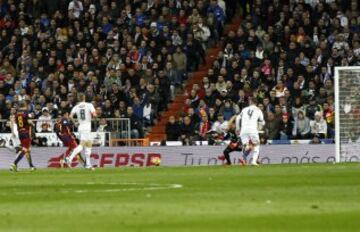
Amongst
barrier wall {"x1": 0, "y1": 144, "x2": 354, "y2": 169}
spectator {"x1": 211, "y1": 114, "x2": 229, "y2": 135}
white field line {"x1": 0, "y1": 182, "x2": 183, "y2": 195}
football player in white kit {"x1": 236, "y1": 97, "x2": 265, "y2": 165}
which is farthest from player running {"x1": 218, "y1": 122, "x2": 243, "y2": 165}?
white field line {"x1": 0, "y1": 182, "x2": 183, "y2": 195}

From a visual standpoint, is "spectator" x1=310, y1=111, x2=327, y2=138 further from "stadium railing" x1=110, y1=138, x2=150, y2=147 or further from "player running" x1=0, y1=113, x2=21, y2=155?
"player running" x1=0, y1=113, x2=21, y2=155

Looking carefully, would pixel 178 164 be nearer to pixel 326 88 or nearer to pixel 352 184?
pixel 326 88

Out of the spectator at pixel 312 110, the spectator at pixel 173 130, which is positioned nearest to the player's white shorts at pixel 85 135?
the spectator at pixel 173 130

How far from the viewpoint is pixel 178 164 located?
37344 mm

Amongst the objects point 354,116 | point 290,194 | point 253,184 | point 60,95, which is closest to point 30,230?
point 290,194

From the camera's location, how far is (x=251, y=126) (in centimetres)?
3394

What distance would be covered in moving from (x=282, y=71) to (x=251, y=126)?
5.58 metres

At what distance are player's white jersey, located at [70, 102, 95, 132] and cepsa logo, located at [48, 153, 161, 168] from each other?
13.5ft

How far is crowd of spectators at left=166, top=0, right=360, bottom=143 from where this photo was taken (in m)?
37.8

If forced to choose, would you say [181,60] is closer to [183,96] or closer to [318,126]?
[183,96]

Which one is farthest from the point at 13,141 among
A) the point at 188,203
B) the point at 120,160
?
the point at 188,203

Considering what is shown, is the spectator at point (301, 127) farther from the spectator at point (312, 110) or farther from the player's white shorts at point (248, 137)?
the player's white shorts at point (248, 137)

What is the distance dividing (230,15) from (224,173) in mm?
18017

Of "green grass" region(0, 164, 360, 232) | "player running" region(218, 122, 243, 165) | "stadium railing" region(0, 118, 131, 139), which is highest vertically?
"stadium railing" region(0, 118, 131, 139)
